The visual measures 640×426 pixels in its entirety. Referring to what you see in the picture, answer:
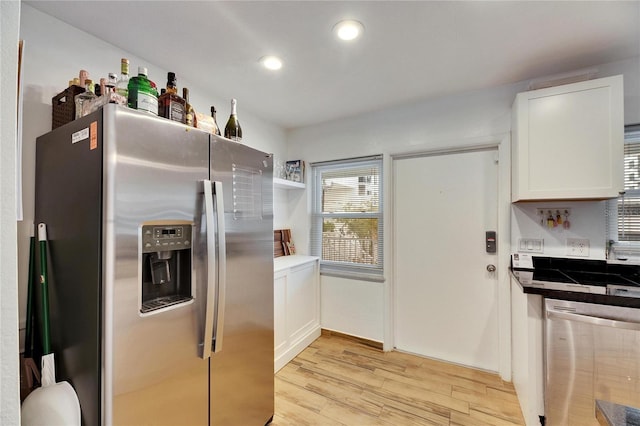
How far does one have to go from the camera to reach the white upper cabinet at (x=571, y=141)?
1.71 meters

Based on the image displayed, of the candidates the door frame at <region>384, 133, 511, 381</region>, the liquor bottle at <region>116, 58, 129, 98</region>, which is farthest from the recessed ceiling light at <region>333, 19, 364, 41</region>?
the door frame at <region>384, 133, 511, 381</region>

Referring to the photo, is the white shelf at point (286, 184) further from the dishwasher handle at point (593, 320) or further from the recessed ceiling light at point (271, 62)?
the dishwasher handle at point (593, 320)

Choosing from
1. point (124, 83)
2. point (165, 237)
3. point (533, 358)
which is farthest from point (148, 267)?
point (533, 358)

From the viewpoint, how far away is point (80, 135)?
110cm

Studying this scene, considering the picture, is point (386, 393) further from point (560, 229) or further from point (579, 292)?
point (560, 229)

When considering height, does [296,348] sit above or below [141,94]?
below

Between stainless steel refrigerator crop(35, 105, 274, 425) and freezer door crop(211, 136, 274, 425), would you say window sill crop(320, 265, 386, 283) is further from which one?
stainless steel refrigerator crop(35, 105, 274, 425)

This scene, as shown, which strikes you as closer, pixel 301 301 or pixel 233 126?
Result: pixel 233 126

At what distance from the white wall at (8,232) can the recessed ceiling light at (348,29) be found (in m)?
1.54

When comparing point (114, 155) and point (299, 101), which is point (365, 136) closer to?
point (299, 101)

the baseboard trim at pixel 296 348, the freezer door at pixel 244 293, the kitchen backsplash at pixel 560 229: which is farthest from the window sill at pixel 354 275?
the freezer door at pixel 244 293

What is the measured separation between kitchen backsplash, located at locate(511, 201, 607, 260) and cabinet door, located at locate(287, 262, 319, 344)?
1.93 meters

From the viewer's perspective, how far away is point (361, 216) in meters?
2.97

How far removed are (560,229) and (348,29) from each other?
2188mm
